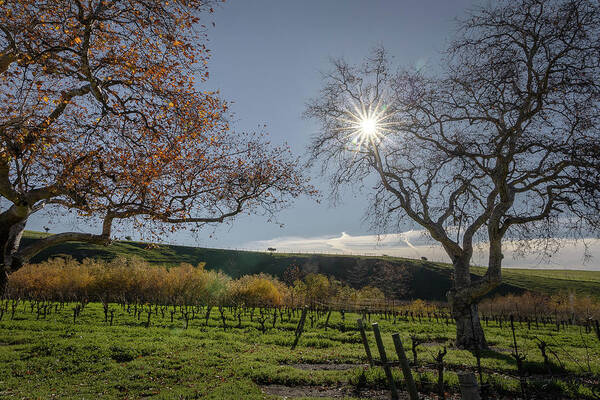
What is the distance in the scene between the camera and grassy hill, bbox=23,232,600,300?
102500 millimetres

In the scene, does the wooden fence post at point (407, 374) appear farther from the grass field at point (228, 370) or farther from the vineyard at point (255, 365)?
the grass field at point (228, 370)

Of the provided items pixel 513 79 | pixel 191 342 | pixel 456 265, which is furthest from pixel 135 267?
pixel 513 79

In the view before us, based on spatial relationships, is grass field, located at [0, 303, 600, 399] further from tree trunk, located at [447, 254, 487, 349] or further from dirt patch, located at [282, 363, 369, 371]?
tree trunk, located at [447, 254, 487, 349]

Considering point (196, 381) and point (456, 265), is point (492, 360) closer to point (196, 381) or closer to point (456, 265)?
point (456, 265)

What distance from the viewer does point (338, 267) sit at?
125438mm

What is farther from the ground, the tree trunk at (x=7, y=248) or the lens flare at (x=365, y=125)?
the lens flare at (x=365, y=125)

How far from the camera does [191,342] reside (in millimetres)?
15984

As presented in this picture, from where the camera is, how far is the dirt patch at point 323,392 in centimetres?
854

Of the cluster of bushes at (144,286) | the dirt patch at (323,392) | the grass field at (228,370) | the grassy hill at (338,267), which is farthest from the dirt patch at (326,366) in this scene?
the grassy hill at (338,267)

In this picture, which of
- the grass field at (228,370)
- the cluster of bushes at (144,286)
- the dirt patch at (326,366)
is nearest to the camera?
the grass field at (228,370)

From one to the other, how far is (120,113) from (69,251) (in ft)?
419

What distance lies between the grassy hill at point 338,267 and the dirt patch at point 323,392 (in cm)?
7853

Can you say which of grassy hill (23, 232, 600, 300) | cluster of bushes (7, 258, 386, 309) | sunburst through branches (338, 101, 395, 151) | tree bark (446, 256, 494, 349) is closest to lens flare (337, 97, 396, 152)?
sunburst through branches (338, 101, 395, 151)

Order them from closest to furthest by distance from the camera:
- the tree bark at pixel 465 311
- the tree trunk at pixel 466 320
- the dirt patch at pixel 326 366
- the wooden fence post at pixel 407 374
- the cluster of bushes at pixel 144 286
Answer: the wooden fence post at pixel 407 374, the dirt patch at pixel 326 366, the tree bark at pixel 465 311, the tree trunk at pixel 466 320, the cluster of bushes at pixel 144 286
